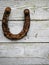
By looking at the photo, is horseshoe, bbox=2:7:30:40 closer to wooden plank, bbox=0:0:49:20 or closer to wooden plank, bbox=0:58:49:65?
wooden plank, bbox=0:0:49:20

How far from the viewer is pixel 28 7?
1.12m

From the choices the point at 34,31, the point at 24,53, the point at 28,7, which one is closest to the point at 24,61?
the point at 24,53

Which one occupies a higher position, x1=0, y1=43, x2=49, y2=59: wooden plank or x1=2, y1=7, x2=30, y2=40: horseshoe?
x1=2, y1=7, x2=30, y2=40: horseshoe

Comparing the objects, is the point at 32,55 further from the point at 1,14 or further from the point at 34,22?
→ the point at 1,14

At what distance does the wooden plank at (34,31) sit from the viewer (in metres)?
1.13

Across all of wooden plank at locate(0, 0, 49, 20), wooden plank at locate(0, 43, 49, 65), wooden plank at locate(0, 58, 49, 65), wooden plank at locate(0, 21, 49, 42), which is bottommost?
wooden plank at locate(0, 58, 49, 65)

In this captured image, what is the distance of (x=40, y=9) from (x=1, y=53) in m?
0.34

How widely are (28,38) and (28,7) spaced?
176mm

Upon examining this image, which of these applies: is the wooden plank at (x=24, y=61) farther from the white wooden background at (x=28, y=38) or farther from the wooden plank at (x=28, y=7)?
the wooden plank at (x=28, y=7)

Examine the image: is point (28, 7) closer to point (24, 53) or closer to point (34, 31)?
point (34, 31)

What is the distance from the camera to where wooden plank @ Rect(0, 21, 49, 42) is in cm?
113

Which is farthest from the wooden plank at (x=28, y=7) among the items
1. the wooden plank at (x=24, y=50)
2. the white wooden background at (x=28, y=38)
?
the wooden plank at (x=24, y=50)

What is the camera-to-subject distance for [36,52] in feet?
3.81

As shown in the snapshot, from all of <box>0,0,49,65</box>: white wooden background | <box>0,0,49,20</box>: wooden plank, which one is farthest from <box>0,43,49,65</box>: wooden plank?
<box>0,0,49,20</box>: wooden plank
